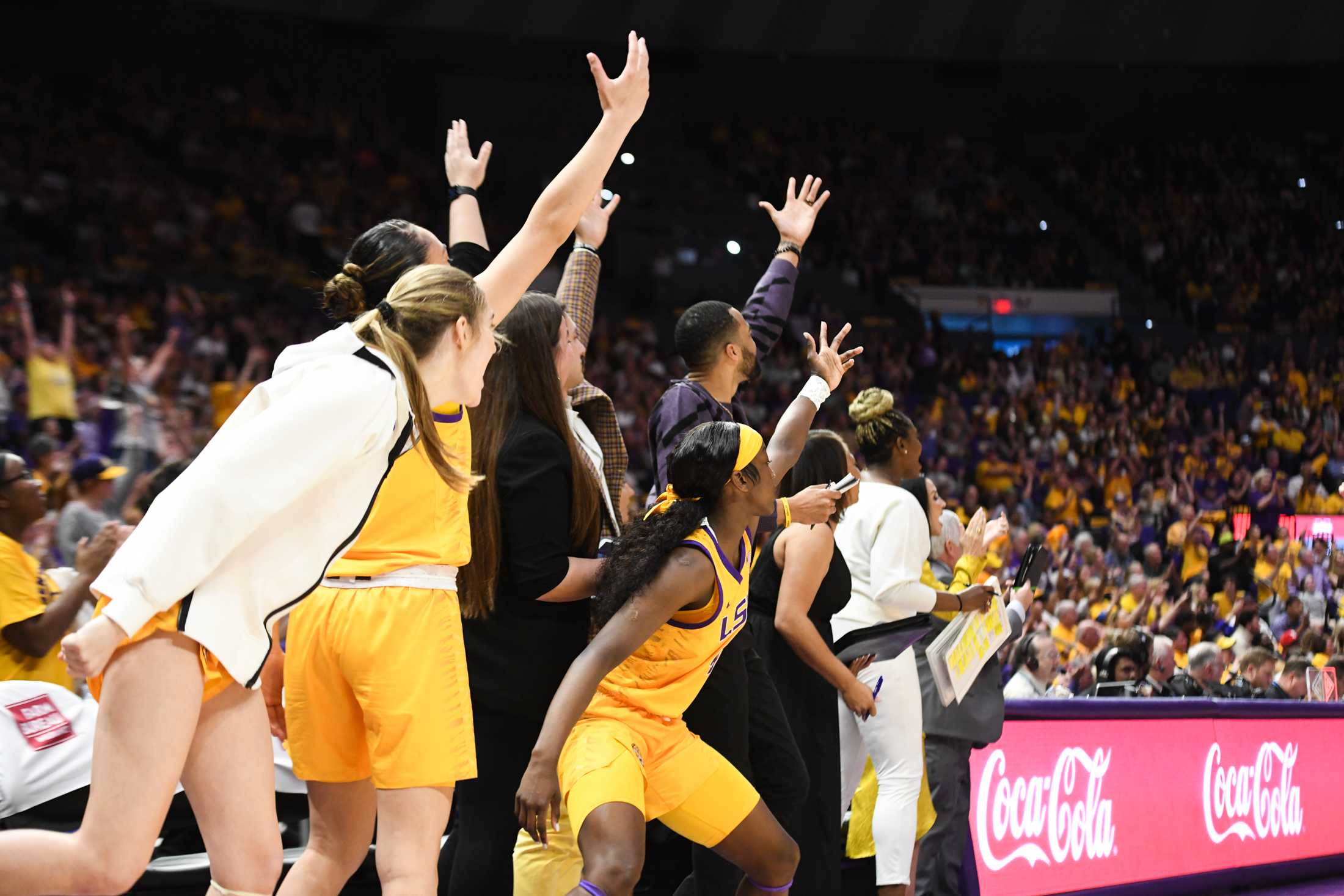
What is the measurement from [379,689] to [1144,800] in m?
4.65

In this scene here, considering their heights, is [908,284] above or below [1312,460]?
above

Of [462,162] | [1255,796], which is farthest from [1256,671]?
[462,162]

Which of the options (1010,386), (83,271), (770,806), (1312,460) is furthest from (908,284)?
(770,806)

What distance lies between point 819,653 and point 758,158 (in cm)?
1999

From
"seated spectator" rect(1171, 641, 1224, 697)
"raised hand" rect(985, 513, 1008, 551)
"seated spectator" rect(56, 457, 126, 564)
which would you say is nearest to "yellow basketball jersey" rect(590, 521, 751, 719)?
"raised hand" rect(985, 513, 1008, 551)

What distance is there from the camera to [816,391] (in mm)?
4383

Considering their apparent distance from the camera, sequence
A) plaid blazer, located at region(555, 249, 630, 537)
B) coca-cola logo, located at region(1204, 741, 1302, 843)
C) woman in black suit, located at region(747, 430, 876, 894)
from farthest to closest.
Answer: coca-cola logo, located at region(1204, 741, 1302, 843) → woman in black suit, located at region(747, 430, 876, 894) → plaid blazer, located at region(555, 249, 630, 537)

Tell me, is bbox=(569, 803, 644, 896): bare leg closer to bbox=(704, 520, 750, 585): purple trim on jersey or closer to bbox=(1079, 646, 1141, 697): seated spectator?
bbox=(704, 520, 750, 585): purple trim on jersey

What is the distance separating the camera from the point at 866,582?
5.20 metres

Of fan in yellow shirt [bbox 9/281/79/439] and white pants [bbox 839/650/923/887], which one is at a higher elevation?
fan in yellow shirt [bbox 9/281/79/439]

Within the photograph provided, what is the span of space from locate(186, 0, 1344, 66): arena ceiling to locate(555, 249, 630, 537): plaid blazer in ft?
59.5

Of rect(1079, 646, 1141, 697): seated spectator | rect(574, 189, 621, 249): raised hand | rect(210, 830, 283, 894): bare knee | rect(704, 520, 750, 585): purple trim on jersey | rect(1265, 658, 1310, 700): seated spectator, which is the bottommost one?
rect(1265, 658, 1310, 700): seated spectator

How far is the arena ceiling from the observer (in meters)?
22.2

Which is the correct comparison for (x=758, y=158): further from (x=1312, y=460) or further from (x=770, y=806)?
(x=770, y=806)
